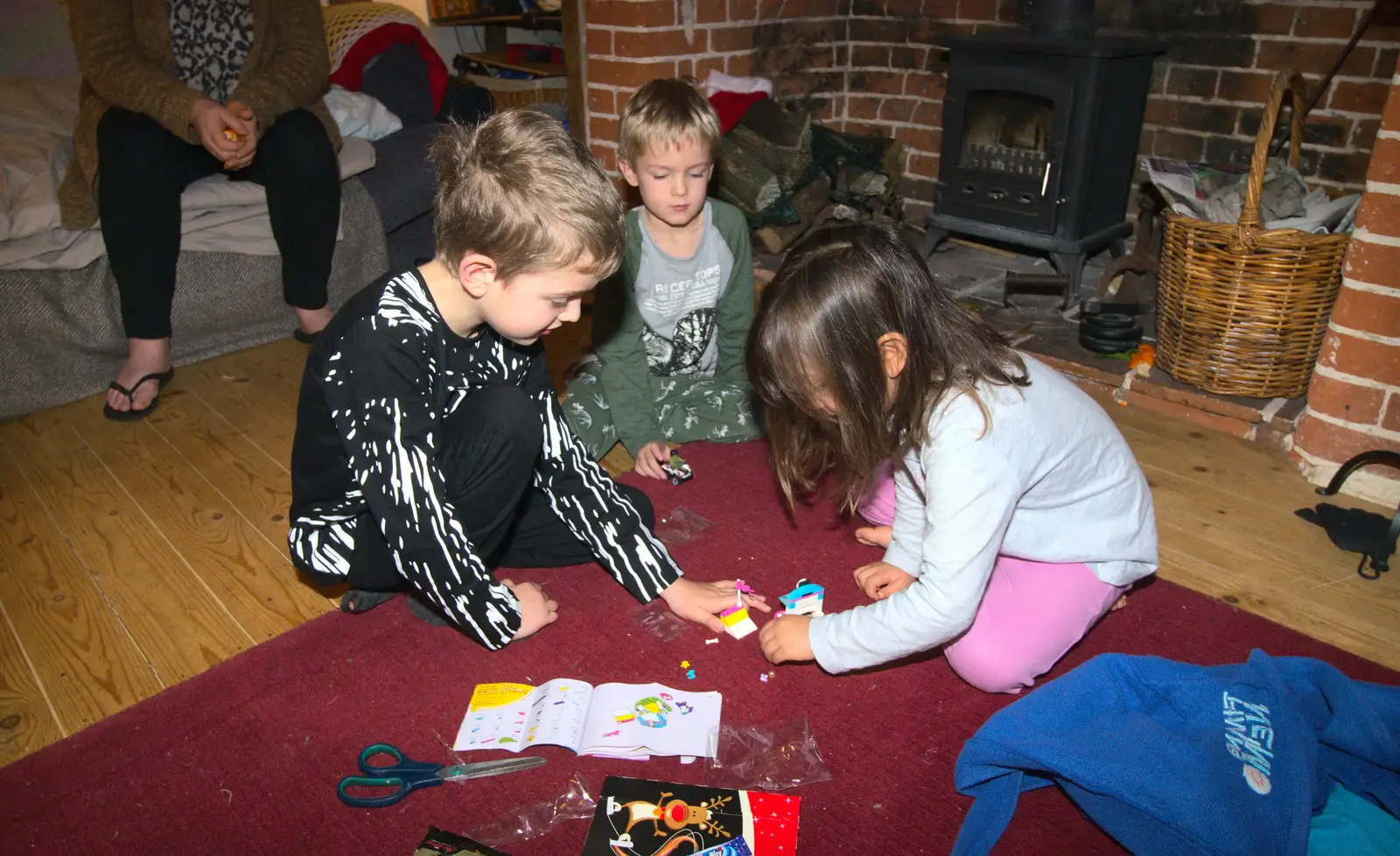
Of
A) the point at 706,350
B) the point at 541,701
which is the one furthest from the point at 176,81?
the point at 541,701

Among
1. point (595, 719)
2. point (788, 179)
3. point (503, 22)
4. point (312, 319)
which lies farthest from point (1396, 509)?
point (503, 22)

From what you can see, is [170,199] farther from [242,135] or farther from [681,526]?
[681,526]

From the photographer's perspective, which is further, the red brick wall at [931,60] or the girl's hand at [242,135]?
the red brick wall at [931,60]

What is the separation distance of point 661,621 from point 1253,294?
1.51m

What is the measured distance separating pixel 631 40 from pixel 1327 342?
6.82 feet

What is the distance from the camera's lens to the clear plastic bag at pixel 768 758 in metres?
1.23

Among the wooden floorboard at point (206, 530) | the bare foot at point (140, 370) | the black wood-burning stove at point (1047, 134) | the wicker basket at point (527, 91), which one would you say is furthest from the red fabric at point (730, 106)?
the wooden floorboard at point (206, 530)

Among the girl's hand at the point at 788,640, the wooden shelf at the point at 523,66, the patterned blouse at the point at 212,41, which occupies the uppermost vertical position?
the patterned blouse at the point at 212,41

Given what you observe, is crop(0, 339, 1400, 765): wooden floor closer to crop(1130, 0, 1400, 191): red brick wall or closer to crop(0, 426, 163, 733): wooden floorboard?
crop(0, 426, 163, 733): wooden floorboard

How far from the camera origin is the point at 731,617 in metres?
1.49

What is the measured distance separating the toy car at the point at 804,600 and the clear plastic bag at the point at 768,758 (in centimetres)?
21

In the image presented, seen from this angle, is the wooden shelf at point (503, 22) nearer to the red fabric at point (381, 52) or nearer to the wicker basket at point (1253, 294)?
the red fabric at point (381, 52)

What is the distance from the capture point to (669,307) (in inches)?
79.7

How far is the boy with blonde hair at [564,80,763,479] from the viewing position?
1.83 m
